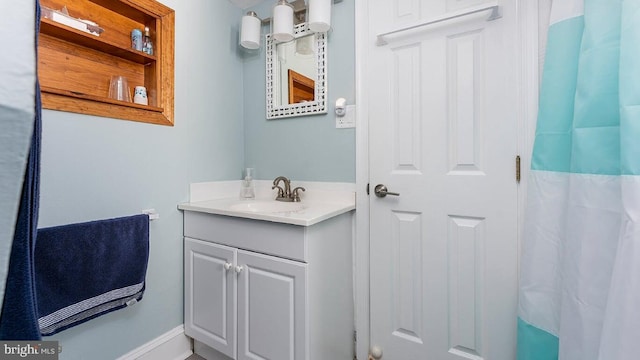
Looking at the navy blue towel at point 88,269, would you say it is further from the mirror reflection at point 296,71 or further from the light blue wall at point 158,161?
the mirror reflection at point 296,71

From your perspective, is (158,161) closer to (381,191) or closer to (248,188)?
(248,188)

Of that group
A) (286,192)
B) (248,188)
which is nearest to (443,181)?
(286,192)

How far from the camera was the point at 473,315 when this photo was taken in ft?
4.06

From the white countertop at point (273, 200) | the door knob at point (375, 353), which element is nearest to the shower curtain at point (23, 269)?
the white countertop at point (273, 200)

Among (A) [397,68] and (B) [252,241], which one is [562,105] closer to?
(A) [397,68]

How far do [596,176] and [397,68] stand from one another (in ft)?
2.93

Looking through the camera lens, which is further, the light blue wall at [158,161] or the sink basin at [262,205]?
the sink basin at [262,205]

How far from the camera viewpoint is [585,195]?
2.82ft

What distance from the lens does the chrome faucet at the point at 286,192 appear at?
1.63 metres

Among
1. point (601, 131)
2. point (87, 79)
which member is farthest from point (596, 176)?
point (87, 79)

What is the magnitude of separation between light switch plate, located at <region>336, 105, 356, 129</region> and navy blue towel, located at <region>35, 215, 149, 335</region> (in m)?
1.07

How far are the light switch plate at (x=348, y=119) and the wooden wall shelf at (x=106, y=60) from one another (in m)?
0.89

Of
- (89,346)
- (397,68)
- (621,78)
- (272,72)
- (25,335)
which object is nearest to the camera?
(25,335)

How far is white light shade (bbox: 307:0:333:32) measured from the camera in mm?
1429
